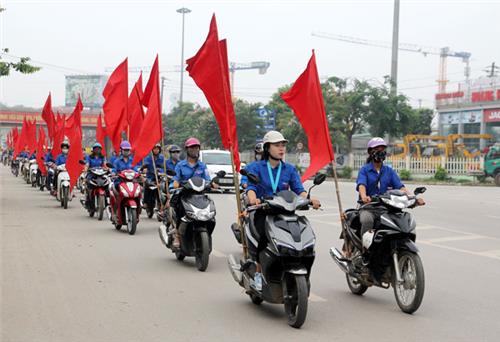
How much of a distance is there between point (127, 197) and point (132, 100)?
3177 mm

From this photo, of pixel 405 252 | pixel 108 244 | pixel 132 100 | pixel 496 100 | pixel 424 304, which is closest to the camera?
pixel 405 252

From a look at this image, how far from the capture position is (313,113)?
766 centimetres

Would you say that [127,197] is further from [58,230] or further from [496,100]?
[496,100]

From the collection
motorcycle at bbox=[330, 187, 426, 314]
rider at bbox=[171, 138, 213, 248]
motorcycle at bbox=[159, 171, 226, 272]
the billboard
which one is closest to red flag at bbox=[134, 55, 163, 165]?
rider at bbox=[171, 138, 213, 248]

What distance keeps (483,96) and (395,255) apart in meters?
47.1

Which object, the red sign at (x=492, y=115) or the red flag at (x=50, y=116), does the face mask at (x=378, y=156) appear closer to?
the red flag at (x=50, y=116)

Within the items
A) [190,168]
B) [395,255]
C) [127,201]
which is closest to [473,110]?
[127,201]

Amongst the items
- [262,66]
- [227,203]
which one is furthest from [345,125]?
[262,66]

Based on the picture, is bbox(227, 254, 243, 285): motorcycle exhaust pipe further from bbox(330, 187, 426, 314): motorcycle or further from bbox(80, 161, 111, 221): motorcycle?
bbox(80, 161, 111, 221): motorcycle

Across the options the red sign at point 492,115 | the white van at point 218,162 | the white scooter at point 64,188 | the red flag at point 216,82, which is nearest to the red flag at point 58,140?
the white scooter at point 64,188

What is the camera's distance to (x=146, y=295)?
6785mm

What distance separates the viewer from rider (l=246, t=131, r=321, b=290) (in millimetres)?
6035

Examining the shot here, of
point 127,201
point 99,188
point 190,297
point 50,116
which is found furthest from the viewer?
point 50,116

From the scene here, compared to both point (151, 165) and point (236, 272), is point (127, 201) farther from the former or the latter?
point (236, 272)
